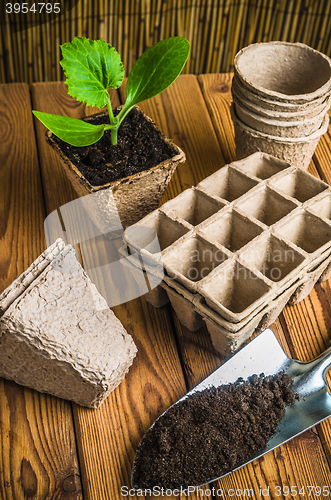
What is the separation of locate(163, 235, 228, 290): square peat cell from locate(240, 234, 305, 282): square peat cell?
57 millimetres

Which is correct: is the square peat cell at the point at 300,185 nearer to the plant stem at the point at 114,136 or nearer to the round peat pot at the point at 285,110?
the round peat pot at the point at 285,110

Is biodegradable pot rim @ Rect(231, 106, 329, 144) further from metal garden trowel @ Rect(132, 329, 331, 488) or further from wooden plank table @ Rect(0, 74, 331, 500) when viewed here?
metal garden trowel @ Rect(132, 329, 331, 488)

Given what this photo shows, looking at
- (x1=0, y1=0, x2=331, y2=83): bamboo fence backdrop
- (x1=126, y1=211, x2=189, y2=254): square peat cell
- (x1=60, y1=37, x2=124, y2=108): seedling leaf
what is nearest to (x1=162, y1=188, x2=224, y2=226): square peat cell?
(x1=126, y1=211, x2=189, y2=254): square peat cell

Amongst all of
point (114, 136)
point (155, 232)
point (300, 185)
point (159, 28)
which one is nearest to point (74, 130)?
point (114, 136)

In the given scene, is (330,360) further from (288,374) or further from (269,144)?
(269,144)

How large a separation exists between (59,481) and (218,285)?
1.41 feet

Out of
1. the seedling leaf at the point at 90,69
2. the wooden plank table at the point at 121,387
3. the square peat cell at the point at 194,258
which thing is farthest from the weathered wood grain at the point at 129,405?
the seedling leaf at the point at 90,69

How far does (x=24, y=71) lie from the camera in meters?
1.73

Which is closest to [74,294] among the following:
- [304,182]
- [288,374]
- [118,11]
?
[288,374]

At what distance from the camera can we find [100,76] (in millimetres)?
976

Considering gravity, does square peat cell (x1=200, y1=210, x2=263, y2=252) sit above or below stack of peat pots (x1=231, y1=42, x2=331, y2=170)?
below

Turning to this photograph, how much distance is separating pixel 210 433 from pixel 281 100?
0.68 m

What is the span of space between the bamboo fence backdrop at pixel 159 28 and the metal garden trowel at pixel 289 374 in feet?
3.94

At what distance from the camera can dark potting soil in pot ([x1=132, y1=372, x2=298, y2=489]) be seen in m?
0.79
